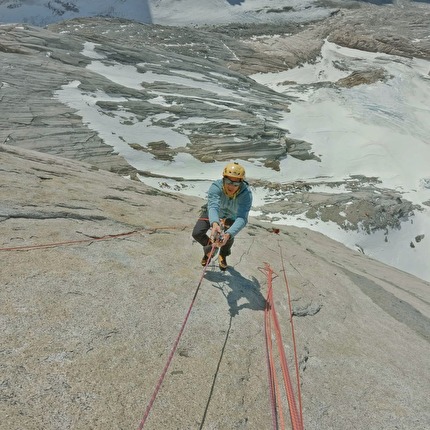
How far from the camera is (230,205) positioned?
813cm

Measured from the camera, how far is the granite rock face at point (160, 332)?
4359mm

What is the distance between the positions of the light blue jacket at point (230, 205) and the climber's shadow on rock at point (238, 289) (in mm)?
1234

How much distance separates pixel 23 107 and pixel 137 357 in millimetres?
40587

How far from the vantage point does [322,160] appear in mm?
44000

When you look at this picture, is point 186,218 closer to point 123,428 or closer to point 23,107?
point 123,428

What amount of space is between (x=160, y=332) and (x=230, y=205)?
352cm

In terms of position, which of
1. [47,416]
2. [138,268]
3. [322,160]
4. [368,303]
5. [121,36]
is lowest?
[322,160]

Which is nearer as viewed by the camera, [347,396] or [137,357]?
[137,357]

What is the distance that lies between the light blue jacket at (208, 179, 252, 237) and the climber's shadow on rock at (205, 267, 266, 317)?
4.05ft

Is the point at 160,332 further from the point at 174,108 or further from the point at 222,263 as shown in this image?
the point at 174,108

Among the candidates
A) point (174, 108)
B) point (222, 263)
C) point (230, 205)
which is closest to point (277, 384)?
point (222, 263)

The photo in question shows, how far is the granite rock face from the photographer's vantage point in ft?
14.3

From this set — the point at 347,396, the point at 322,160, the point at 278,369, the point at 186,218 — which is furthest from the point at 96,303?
the point at 322,160

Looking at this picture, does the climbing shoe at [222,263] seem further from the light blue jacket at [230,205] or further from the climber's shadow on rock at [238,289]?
the light blue jacket at [230,205]
